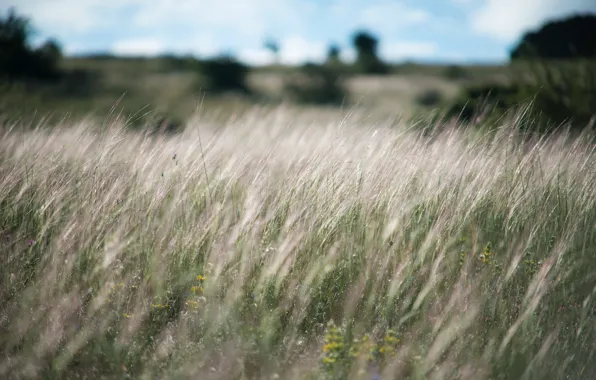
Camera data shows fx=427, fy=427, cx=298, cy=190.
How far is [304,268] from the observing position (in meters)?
2.28

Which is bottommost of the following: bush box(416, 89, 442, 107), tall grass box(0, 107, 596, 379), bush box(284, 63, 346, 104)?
tall grass box(0, 107, 596, 379)

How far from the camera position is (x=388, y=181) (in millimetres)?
2715

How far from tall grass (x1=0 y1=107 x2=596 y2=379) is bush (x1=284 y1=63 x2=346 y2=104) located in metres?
27.2

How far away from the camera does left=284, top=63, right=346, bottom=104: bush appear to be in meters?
30.0

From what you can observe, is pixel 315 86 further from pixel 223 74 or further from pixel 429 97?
pixel 429 97

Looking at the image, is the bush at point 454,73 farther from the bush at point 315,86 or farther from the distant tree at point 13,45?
the distant tree at point 13,45

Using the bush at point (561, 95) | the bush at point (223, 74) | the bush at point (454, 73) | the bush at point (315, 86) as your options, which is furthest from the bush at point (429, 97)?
the bush at point (561, 95)

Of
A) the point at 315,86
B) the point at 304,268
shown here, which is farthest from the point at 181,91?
the point at 304,268

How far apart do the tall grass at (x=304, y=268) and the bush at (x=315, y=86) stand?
89.4ft

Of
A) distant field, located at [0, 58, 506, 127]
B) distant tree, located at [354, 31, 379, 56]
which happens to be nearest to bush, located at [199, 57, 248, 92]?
distant field, located at [0, 58, 506, 127]

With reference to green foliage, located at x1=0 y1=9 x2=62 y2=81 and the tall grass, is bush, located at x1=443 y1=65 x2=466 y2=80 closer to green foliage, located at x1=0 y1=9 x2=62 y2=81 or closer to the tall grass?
green foliage, located at x1=0 y1=9 x2=62 y2=81

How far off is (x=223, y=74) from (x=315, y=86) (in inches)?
279

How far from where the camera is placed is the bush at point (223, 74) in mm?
31531

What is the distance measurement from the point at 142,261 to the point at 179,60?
45.8 metres
